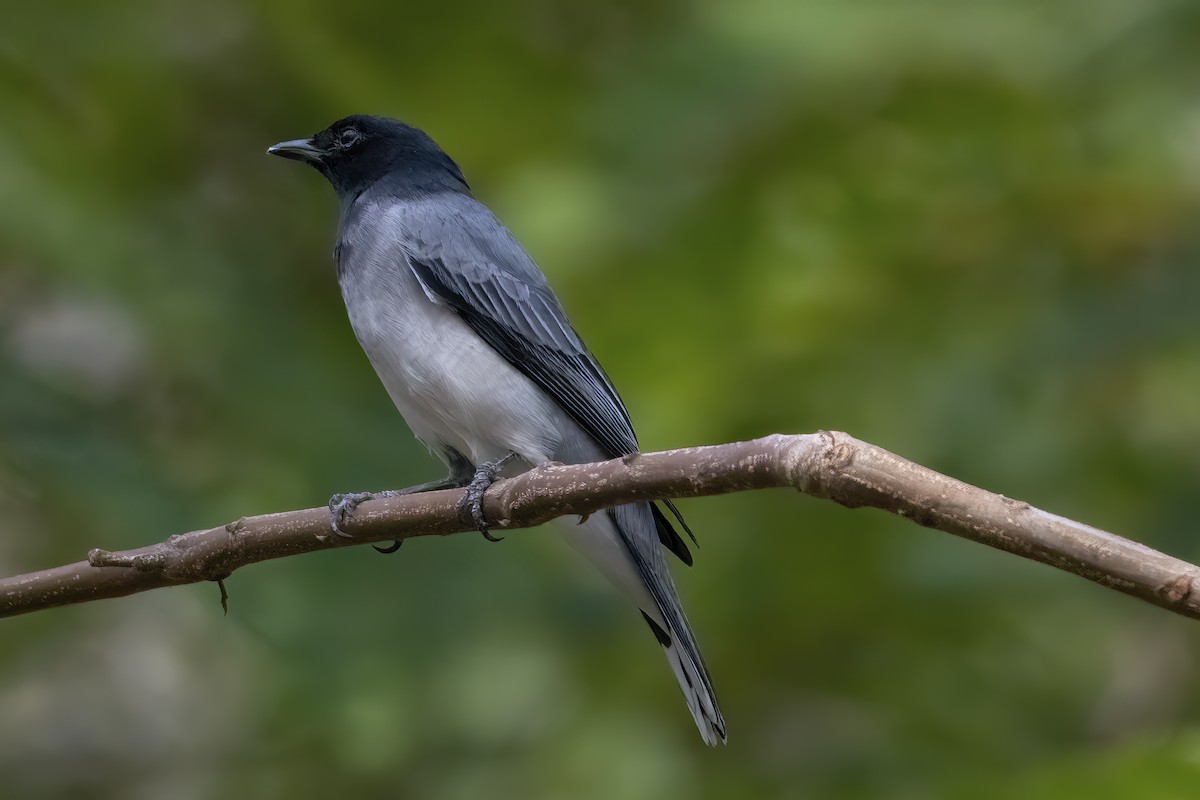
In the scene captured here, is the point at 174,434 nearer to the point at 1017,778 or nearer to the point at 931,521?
the point at 1017,778

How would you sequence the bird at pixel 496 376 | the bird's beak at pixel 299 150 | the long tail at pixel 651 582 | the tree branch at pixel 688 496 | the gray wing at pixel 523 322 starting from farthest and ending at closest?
1. the bird's beak at pixel 299 150
2. the gray wing at pixel 523 322
3. the bird at pixel 496 376
4. the long tail at pixel 651 582
5. the tree branch at pixel 688 496

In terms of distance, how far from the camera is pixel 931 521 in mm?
2572

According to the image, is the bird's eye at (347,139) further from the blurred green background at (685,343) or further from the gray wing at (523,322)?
the gray wing at (523,322)

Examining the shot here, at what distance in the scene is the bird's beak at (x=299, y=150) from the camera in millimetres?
5754

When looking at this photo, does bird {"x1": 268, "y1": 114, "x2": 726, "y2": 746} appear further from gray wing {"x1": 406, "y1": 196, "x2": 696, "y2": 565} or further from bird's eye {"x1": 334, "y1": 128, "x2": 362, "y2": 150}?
bird's eye {"x1": 334, "y1": 128, "x2": 362, "y2": 150}

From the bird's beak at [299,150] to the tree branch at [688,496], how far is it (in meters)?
2.55

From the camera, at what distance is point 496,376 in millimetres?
4863

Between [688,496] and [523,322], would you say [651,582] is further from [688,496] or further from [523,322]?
[688,496]

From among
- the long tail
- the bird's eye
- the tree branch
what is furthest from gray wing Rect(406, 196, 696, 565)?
the tree branch

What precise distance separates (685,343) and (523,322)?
70 cm

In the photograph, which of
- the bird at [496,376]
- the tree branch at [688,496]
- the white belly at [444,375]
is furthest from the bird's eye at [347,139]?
the tree branch at [688,496]

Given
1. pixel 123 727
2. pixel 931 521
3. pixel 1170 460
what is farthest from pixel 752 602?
pixel 123 727

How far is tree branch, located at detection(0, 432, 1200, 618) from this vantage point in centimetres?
235

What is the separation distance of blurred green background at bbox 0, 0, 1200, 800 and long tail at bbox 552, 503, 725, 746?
53cm
